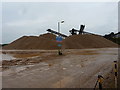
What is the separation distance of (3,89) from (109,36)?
66.6m

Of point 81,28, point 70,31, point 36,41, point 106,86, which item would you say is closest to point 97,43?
point 81,28

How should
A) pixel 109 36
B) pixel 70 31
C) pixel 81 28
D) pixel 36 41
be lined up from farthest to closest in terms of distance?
pixel 109 36 → pixel 70 31 → pixel 81 28 → pixel 36 41

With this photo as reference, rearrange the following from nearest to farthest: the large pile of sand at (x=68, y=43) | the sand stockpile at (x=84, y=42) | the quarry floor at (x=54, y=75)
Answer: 1. the quarry floor at (x=54, y=75)
2. the large pile of sand at (x=68, y=43)
3. the sand stockpile at (x=84, y=42)

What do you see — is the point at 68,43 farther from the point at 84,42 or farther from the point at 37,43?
the point at 37,43

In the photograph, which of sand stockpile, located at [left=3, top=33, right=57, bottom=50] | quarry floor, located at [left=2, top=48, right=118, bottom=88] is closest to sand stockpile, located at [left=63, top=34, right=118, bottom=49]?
sand stockpile, located at [left=3, top=33, right=57, bottom=50]

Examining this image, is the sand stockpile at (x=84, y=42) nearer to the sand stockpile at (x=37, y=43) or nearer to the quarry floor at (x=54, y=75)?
the sand stockpile at (x=37, y=43)

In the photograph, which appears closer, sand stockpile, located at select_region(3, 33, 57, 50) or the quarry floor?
the quarry floor

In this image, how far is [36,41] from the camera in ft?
179

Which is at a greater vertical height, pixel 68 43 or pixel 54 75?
pixel 68 43

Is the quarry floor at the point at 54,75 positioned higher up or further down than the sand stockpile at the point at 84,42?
further down

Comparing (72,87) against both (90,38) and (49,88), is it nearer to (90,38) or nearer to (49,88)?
(49,88)

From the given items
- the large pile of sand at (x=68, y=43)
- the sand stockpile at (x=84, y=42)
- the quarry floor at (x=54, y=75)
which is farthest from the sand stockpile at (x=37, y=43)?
the quarry floor at (x=54, y=75)

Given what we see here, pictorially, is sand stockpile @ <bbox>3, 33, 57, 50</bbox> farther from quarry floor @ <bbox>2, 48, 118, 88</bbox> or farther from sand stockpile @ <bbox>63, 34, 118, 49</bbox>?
Answer: quarry floor @ <bbox>2, 48, 118, 88</bbox>

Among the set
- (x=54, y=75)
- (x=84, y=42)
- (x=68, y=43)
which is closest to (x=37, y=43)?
(x=68, y=43)
